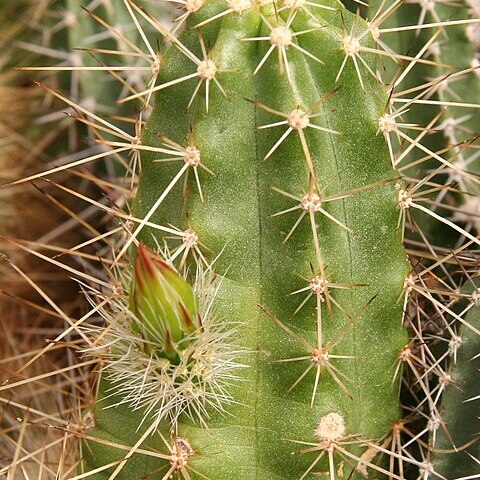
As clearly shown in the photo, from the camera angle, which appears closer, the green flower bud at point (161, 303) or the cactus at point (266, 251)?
the green flower bud at point (161, 303)

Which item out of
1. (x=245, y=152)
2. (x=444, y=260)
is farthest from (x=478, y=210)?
(x=245, y=152)

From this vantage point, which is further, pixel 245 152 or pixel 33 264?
pixel 33 264

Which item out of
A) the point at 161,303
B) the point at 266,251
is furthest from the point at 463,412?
the point at 161,303

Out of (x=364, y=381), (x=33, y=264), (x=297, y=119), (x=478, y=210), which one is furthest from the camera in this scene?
(x=33, y=264)

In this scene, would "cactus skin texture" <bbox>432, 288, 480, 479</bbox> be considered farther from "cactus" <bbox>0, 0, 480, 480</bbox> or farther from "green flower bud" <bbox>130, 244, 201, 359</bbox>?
"green flower bud" <bbox>130, 244, 201, 359</bbox>

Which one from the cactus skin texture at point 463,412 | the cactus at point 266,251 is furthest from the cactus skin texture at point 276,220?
the cactus skin texture at point 463,412

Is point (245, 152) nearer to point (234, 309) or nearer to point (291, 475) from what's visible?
point (234, 309)

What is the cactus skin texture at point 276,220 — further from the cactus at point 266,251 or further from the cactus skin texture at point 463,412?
the cactus skin texture at point 463,412

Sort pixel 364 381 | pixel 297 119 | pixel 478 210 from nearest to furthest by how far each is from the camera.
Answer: pixel 297 119 < pixel 364 381 < pixel 478 210
